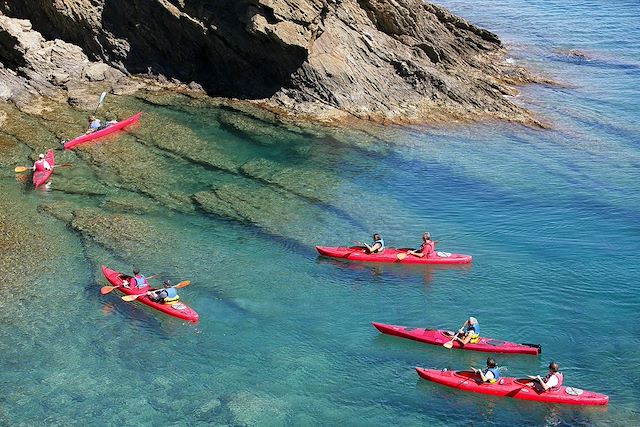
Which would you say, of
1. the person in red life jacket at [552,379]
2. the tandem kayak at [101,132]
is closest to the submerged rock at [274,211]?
the tandem kayak at [101,132]

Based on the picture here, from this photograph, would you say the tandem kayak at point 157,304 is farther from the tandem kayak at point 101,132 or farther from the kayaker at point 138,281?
the tandem kayak at point 101,132

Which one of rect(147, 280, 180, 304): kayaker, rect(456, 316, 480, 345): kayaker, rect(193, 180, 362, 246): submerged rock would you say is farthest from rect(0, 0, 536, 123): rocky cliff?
rect(456, 316, 480, 345): kayaker

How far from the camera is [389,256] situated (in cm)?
2502

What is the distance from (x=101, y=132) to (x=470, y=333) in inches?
790

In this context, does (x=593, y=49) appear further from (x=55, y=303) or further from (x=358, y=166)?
(x=55, y=303)

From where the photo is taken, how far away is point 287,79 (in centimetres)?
3728

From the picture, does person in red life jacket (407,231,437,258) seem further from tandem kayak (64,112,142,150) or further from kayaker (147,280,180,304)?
tandem kayak (64,112,142,150)

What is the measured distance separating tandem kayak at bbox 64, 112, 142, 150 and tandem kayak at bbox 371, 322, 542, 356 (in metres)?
17.7

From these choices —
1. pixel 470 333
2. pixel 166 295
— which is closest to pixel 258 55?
pixel 166 295

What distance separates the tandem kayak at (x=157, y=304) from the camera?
71.0 feet

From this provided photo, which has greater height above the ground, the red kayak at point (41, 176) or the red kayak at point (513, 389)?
the red kayak at point (513, 389)

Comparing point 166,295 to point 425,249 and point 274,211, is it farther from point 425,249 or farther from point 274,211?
point 425,249

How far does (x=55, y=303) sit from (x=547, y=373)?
14.2 metres

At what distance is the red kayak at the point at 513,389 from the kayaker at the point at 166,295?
24.3 feet
